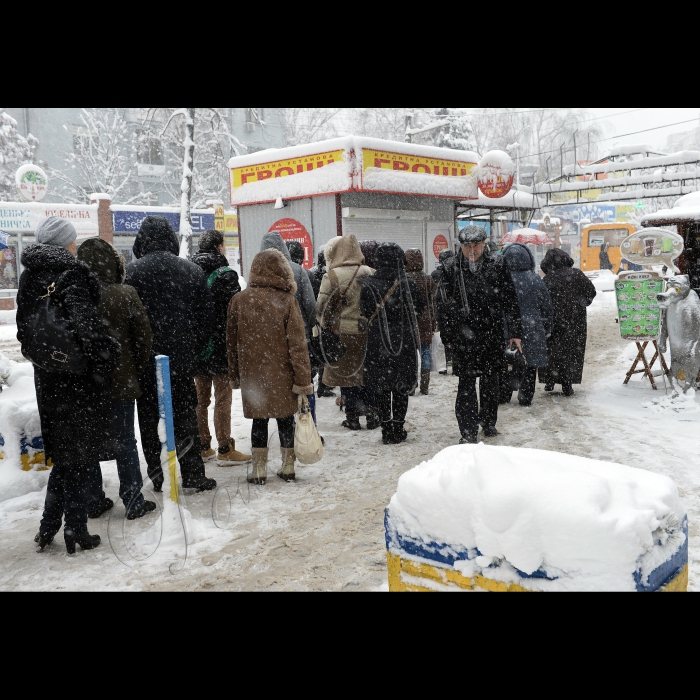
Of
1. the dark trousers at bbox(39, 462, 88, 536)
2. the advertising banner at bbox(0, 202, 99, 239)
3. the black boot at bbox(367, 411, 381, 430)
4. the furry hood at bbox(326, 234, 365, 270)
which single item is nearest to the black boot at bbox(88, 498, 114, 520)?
the dark trousers at bbox(39, 462, 88, 536)

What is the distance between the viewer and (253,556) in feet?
13.0

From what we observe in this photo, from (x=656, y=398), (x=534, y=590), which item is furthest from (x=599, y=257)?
(x=534, y=590)

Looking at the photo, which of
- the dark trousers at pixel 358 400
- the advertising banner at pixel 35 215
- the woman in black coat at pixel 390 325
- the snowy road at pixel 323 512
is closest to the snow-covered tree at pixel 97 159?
the advertising banner at pixel 35 215

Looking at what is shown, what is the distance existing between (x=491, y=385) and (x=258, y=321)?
244 centimetres

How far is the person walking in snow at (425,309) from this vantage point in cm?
843

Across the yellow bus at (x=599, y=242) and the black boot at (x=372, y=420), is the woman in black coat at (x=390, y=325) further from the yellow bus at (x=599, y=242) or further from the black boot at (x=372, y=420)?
the yellow bus at (x=599, y=242)

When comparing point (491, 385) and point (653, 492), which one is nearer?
point (653, 492)

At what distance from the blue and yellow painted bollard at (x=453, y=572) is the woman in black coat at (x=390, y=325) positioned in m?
3.68

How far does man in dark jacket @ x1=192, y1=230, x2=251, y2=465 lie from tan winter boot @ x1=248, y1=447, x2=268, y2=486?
2.11 feet

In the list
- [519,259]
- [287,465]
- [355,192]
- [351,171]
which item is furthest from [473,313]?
[355,192]

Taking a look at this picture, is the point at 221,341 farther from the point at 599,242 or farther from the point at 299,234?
the point at 599,242

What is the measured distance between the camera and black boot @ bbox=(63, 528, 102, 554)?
3986 mm

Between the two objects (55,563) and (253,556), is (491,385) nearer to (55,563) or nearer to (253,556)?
(253,556)

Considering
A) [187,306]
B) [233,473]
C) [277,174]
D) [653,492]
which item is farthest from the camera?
[277,174]
